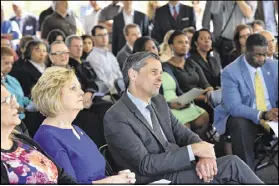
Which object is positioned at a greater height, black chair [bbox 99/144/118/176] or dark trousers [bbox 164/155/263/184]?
black chair [bbox 99/144/118/176]

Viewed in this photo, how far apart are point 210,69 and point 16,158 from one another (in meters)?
4.03

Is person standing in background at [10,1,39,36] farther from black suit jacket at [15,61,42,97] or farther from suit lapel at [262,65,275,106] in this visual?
suit lapel at [262,65,275,106]

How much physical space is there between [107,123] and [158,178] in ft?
1.33

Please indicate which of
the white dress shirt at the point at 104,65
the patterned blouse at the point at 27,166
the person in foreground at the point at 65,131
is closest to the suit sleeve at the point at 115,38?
the white dress shirt at the point at 104,65

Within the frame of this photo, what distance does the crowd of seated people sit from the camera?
9.37ft

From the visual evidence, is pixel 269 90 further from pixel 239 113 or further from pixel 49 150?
pixel 49 150

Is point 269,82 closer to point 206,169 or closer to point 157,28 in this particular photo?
point 206,169

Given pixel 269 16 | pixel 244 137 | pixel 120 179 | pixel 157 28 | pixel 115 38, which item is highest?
pixel 269 16

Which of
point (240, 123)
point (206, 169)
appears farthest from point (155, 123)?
point (240, 123)

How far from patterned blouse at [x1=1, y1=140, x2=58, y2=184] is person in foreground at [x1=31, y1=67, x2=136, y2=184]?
0.26 metres

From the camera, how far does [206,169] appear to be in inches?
124

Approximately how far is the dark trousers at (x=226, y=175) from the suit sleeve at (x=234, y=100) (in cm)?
148

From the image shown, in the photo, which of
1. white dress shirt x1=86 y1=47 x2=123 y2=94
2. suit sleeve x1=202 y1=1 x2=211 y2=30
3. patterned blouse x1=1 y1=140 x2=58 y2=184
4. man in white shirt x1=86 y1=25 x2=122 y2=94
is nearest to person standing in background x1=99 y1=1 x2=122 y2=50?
suit sleeve x1=202 y1=1 x2=211 y2=30

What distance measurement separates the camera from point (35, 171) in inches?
95.7
